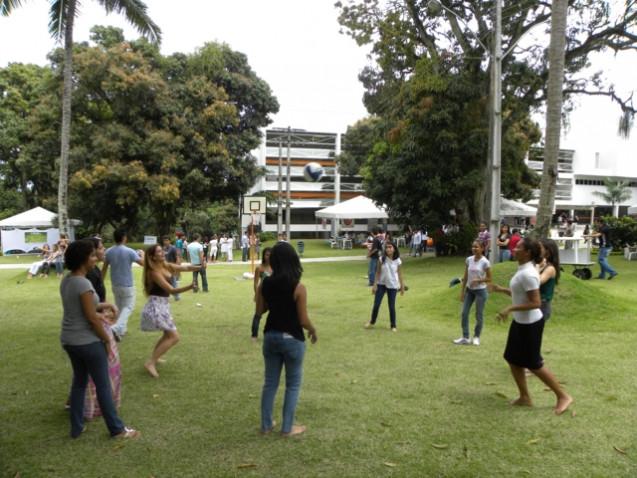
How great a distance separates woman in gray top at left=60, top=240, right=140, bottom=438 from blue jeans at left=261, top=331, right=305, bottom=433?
4.00 feet

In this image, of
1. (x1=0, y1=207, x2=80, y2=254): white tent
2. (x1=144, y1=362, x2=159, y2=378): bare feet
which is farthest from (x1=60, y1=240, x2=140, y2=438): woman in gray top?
(x1=0, y1=207, x2=80, y2=254): white tent

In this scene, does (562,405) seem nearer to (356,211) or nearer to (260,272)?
(260,272)

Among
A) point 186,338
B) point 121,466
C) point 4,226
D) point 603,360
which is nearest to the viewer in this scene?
point 121,466

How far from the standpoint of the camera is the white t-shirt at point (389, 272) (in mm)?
8383

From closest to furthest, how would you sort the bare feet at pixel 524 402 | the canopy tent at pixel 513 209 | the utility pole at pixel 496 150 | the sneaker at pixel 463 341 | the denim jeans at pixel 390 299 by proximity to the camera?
the bare feet at pixel 524 402
the sneaker at pixel 463 341
the denim jeans at pixel 390 299
the utility pole at pixel 496 150
the canopy tent at pixel 513 209

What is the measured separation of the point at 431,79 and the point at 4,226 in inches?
1033

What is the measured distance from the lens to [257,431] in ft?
14.6

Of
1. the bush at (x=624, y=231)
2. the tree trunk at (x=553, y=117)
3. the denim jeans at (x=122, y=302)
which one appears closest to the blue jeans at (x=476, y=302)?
the tree trunk at (x=553, y=117)

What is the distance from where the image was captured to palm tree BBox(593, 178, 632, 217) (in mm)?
50312

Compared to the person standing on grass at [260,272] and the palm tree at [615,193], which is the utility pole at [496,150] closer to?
the person standing on grass at [260,272]

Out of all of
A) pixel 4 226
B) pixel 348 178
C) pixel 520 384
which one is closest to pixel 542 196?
pixel 520 384

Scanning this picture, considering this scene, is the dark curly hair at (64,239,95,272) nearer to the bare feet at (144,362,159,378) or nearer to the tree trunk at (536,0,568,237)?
the bare feet at (144,362,159,378)

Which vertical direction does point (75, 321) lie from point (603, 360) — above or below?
above

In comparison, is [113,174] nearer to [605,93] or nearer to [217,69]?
[217,69]
